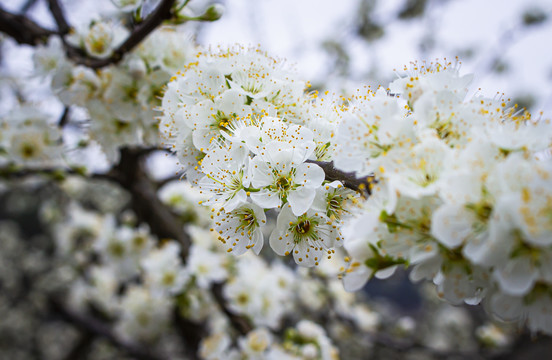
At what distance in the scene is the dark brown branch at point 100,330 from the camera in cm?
329

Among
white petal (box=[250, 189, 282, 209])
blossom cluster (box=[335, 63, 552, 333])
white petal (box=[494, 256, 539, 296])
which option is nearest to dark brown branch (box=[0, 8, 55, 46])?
white petal (box=[250, 189, 282, 209])

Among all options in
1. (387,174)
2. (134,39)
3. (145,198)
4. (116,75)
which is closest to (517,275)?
(387,174)

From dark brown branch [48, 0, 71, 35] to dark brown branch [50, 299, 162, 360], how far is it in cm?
272

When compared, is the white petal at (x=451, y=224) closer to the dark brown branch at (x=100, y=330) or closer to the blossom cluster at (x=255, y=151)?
the blossom cluster at (x=255, y=151)

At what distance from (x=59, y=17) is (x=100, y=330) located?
3.06 metres

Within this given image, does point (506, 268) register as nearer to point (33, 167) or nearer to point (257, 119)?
point (257, 119)

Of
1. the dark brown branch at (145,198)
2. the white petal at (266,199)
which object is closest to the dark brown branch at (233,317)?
the dark brown branch at (145,198)

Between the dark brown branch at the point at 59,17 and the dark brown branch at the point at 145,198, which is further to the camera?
the dark brown branch at the point at 145,198

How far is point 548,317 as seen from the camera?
685 mm

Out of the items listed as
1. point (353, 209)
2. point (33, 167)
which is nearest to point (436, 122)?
point (353, 209)

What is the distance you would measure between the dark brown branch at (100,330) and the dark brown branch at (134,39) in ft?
8.62

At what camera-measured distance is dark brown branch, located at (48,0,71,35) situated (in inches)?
73.9

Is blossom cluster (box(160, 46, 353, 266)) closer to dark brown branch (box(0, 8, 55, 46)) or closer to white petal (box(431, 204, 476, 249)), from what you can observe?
white petal (box(431, 204, 476, 249))

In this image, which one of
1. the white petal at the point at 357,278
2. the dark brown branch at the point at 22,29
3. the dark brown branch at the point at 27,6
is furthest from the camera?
the dark brown branch at the point at 27,6
